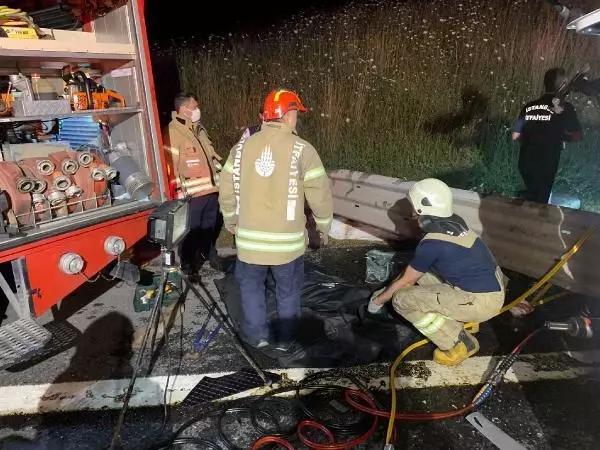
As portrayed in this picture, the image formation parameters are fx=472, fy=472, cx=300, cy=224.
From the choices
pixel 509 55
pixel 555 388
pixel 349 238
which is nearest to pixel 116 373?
pixel 555 388

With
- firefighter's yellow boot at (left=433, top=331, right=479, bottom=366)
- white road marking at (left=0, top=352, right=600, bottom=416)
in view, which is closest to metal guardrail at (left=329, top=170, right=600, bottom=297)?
white road marking at (left=0, top=352, right=600, bottom=416)

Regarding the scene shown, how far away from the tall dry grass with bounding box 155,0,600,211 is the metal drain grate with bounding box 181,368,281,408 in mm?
3987

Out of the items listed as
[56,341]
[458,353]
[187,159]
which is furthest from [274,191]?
[56,341]

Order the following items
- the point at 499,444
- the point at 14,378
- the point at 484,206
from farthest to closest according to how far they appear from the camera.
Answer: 1. the point at 484,206
2. the point at 14,378
3. the point at 499,444

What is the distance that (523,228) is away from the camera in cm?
403

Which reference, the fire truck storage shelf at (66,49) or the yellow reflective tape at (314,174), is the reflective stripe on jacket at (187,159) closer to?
the fire truck storage shelf at (66,49)

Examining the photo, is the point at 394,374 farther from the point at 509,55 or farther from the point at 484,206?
the point at 509,55

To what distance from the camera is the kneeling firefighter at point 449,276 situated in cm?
308

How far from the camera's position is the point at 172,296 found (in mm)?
4062

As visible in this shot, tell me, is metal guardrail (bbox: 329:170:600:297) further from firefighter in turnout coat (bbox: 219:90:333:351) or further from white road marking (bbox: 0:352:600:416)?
firefighter in turnout coat (bbox: 219:90:333:351)

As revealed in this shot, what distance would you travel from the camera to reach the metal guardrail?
142 inches

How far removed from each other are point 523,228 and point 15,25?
4.16m

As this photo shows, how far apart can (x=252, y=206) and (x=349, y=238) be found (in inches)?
105

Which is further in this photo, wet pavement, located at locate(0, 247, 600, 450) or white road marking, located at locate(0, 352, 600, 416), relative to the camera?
white road marking, located at locate(0, 352, 600, 416)
